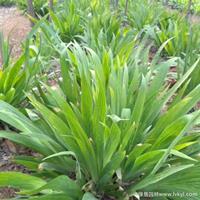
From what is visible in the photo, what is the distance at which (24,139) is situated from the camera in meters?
1.69

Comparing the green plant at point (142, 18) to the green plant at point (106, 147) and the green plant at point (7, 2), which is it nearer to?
the green plant at point (106, 147)

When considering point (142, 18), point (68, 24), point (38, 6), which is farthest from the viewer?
point (38, 6)

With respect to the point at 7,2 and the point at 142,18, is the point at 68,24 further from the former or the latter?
the point at 7,2

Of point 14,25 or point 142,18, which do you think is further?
point 14,25

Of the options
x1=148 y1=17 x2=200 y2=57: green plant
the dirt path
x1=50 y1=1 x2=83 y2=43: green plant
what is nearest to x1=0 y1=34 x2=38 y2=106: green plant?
x1=148 y1=17 x2=200 y2=57: green plant

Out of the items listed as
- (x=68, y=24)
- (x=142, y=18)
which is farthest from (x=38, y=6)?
(x=68, y=24)

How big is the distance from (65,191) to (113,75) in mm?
726

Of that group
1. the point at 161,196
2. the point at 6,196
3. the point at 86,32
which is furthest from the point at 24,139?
the point at 86,32

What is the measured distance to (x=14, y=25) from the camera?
21.7 ft

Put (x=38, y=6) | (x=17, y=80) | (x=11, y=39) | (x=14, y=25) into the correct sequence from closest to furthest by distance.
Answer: (x=17, y=80)
(x=11, y=39)
(x=14, y=25)
(x=38, y=6)

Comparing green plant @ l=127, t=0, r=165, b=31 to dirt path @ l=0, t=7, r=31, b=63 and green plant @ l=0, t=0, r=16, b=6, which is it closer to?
dirt path @ l=0, t=7, r=31, b=63

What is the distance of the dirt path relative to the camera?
17.1 ft

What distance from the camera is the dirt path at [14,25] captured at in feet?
17.1

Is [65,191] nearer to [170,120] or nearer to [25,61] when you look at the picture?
[170,120]
